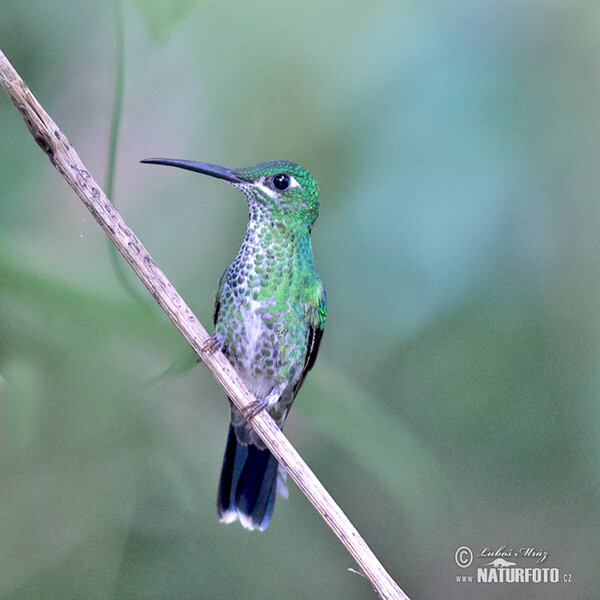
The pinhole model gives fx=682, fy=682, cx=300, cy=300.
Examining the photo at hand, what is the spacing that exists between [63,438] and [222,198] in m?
0.59

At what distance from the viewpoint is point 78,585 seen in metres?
1.37

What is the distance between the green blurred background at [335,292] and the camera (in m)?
1.37

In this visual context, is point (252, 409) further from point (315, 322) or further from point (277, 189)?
point (277, 189)

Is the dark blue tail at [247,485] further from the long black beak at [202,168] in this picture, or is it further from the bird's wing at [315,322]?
the long black beak at [202,168]

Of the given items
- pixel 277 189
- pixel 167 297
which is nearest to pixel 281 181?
pixel 277 189

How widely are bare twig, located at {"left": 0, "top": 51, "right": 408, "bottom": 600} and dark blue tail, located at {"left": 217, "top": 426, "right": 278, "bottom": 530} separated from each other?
0.65 ft

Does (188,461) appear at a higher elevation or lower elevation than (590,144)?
lower

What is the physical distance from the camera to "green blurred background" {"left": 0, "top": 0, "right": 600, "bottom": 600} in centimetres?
137

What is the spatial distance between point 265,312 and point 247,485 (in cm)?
33

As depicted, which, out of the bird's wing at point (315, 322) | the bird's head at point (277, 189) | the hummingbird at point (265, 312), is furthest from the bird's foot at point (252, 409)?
the bird's head at point (277, 189)

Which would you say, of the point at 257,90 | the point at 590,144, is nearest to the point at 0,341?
the point at 257,90

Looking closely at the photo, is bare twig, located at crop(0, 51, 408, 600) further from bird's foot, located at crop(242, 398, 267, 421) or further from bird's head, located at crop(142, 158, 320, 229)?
bird's head, located at crop(142, 158, 320, 229)

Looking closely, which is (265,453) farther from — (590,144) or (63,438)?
(590,144)

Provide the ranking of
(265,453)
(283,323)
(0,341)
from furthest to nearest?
1. (0,341)
2. (265,453)
3. (283,323)
